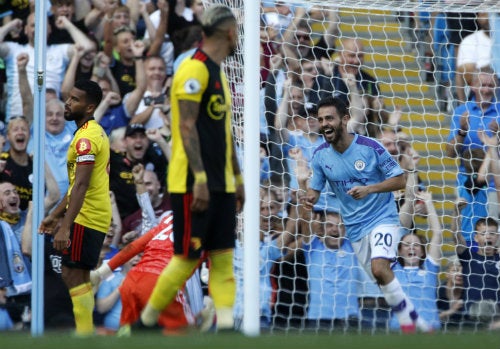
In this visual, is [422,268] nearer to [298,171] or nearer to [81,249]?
[298,171]

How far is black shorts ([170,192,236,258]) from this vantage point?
614cm

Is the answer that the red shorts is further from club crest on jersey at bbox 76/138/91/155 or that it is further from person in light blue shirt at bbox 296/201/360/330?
person in light blue shirt at bbox 296/201/360/330

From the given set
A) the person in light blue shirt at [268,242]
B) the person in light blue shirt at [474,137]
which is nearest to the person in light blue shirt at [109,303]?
the person in light blue shirt at [268,242]

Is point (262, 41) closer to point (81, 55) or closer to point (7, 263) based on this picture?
point (81, 55)

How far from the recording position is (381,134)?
10797 mm

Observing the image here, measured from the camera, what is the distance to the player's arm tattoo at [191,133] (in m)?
6.04

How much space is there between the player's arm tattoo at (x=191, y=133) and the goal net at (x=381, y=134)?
3.04 m

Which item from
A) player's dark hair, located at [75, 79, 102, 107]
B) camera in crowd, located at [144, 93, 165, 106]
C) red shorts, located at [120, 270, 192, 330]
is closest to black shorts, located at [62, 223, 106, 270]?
red shorts, located at [120, 270, 192, 330]

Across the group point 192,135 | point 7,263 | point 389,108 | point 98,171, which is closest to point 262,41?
point 389,108

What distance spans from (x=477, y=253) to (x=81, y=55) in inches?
173

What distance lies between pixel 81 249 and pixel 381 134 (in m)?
3.78

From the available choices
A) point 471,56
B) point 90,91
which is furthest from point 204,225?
point 471,56

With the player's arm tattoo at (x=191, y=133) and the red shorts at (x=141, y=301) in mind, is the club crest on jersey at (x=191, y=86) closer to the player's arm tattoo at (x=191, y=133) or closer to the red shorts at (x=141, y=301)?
the player's arm tattoo at (x=191, y=133)

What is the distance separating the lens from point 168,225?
854 cm
